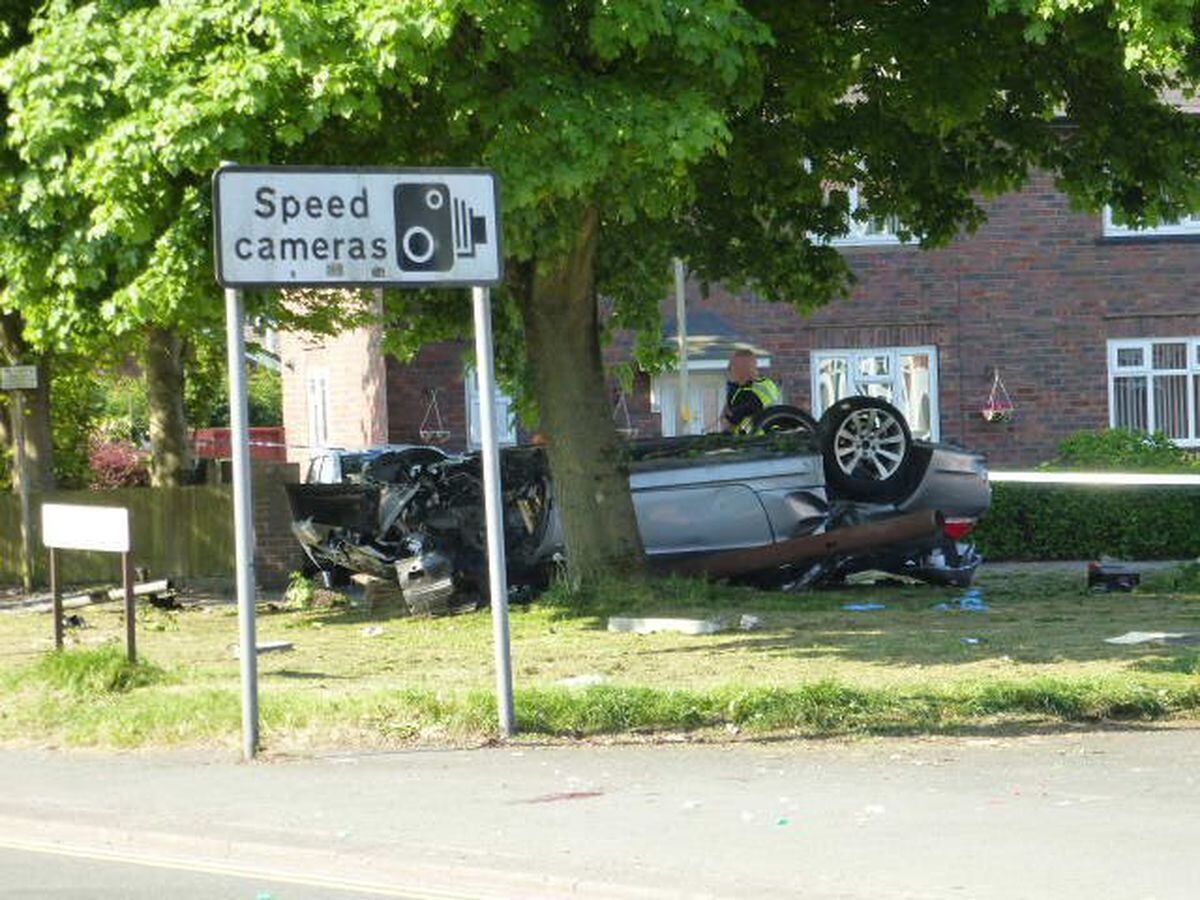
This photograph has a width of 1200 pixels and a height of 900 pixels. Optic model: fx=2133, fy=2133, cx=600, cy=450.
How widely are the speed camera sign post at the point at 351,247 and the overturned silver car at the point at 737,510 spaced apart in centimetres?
658

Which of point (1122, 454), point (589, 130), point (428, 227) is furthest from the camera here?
point (1122, 454)

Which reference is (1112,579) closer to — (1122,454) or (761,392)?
(761,392)

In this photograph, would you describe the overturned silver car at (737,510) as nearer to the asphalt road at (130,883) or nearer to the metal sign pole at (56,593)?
the metal sign pole at (56,593)

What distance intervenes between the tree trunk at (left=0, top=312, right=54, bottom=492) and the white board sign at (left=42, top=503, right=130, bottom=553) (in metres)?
11.5

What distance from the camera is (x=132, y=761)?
427 inches

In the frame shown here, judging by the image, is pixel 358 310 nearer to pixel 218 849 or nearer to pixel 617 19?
pixel 617 19

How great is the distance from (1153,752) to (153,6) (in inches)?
329

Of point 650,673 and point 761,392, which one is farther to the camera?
point 761,392

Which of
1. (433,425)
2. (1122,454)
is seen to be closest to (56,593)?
(1122,454)

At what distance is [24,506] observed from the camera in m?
24.2

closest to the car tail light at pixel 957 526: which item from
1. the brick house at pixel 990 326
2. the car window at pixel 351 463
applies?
the car window at pixel 351 463

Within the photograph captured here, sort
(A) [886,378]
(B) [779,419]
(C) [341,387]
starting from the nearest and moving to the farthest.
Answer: (B) [779,419], (A) [886,378], (C) [341,387]

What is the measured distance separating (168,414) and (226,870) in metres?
18.2

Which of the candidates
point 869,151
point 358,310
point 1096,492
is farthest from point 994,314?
point 869,151
